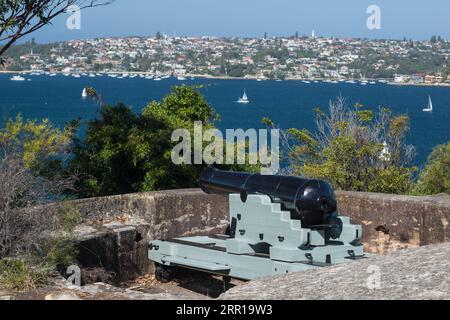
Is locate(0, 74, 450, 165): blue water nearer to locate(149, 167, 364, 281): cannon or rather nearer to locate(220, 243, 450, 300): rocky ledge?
locate(149, 167, 364, 281): cannon

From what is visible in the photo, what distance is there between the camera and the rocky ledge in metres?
5.30

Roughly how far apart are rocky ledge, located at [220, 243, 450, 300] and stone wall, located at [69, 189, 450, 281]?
9.84 ft

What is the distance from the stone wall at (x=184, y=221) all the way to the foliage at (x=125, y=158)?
3.25 meters

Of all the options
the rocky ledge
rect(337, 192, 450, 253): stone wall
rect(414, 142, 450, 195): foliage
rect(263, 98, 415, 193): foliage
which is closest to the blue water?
rect(414, 142, 450, 195): foliage

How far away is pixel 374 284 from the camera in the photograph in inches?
218

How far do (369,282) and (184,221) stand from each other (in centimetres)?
478

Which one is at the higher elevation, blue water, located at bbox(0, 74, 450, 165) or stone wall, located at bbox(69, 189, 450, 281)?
stone wall, located at bbox(69, 189, 450, 281)

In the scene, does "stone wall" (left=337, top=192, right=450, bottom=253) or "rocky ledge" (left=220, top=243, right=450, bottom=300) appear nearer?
"rocky ledge" (left=220, top=243, right=450, bottom=300)

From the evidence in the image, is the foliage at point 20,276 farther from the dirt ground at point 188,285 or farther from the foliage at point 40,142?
the foliage at point 40,142

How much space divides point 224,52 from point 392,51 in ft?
122

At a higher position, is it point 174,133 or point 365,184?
point 174,133

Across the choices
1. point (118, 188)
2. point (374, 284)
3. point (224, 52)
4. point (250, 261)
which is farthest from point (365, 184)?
point (224, 52)

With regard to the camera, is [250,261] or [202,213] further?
[202,213]
